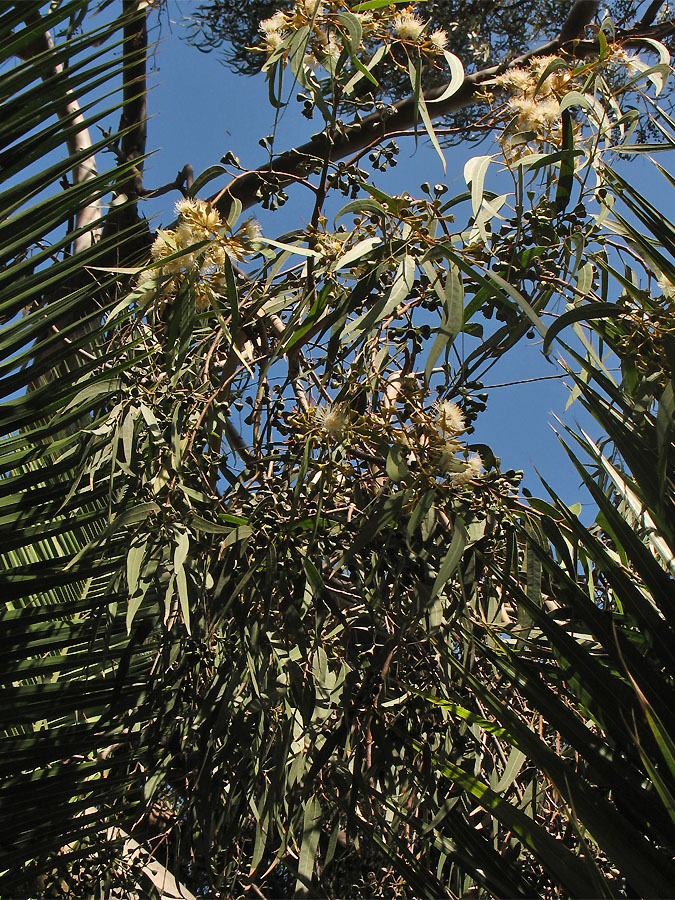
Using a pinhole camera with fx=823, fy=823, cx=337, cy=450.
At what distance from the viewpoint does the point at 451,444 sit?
87 centimetres

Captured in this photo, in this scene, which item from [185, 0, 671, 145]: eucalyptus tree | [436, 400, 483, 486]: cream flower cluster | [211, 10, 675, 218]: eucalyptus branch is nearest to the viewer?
[436, 400, 483, 486]: cream flower cluster

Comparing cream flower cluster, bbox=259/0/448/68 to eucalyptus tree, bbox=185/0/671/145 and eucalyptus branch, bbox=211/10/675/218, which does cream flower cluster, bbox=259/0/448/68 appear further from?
eucalyptus tree, bbox=185/0/671/145

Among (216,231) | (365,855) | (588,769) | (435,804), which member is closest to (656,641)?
(588,769)

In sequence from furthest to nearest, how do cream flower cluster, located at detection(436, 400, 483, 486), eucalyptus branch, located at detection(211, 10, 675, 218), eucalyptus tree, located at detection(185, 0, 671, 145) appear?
eucalyptus tree, located at detection(185, 0, 671, 145)
eucalyptus branch, located at detection(211, 10, 675, 218)
cream flower cluster, located at detection(436, 400, 483, 486)

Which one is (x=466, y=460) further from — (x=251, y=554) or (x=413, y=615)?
(x=251, y=554)

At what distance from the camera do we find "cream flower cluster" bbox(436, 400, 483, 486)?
2.83ft

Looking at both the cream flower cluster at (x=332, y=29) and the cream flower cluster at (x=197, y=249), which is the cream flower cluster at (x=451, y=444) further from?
the cream flower cluster at (x=332, y=29)

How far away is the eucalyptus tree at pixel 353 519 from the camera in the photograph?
876 mm

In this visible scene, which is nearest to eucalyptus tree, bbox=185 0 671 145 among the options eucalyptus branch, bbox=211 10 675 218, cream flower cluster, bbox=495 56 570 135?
eucalyptus branch, bbox=211 10 675 218

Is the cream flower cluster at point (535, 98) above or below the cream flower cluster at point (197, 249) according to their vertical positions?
above

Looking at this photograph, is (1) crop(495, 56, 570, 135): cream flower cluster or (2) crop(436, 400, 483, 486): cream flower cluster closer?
(2) crop(436, 400, 483, 486): cream flower cluster

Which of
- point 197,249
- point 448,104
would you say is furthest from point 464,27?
point 197,249

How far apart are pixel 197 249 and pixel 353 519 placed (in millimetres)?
418

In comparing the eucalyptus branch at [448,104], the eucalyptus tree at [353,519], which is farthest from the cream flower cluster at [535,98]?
the eucalyptus branch at [448,104]
